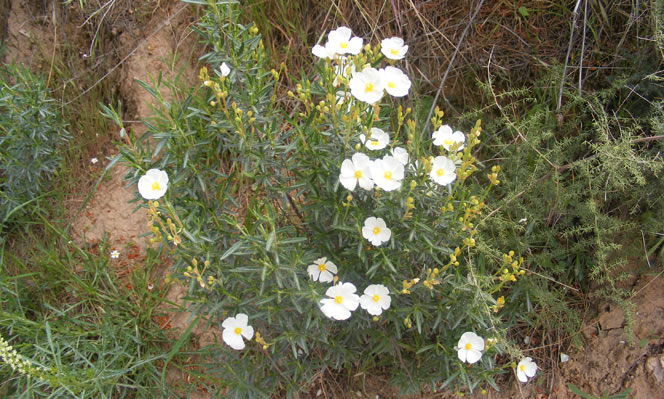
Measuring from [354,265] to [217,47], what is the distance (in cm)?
118

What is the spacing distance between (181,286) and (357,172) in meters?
1.88

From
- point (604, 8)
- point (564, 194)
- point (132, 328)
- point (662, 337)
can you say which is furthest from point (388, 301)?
point (604, 8)

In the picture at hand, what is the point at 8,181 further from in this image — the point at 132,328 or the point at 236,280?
the point at 236,280

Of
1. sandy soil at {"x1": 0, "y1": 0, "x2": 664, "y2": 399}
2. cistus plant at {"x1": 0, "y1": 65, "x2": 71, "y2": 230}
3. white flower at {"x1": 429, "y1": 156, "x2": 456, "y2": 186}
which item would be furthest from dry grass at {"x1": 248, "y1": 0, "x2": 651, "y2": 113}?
cistus plant at {"x1": 0, "y1": 65, "x2": 71, "y2": 230}

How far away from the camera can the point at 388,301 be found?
7.67 feet

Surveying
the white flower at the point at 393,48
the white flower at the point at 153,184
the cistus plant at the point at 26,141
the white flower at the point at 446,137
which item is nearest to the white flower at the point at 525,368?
the white flower at the point at 446,137

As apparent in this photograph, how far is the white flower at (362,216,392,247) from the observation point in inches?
88.0

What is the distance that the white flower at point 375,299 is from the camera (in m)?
2.33

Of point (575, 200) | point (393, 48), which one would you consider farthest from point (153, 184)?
point (575, 200)

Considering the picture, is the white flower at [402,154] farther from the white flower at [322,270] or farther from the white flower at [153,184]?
the white flower at [153,184]

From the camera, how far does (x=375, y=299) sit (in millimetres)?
2342

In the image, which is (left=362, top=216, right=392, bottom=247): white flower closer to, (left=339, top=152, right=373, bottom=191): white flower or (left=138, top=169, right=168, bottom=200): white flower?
(left=339, top=152, right=373, bottom=191): white flower

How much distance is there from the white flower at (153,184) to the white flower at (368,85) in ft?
2.84

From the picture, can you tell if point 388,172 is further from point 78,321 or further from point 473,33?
point 78,321
